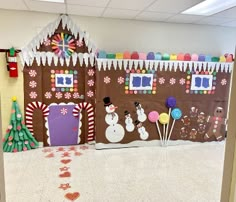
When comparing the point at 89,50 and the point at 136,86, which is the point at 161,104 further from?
the point at 89,50

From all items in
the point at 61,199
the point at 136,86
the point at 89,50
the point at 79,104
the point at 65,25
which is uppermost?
the point at 65,25

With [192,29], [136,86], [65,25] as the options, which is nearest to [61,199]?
[136,86]

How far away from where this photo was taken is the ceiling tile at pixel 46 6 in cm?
313

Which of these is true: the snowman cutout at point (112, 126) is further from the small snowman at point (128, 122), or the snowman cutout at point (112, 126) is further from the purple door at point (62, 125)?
the purple door at point (62, 125)

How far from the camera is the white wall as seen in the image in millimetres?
3592

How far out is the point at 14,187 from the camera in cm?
265

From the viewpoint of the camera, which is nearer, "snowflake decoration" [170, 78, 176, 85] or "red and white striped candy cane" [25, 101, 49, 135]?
"red and white striped candy cane" [25, 101, 49, 135]

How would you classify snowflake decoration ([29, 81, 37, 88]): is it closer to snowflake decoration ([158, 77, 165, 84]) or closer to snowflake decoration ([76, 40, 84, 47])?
snowflake decoration ([76, 40, 84, 47])

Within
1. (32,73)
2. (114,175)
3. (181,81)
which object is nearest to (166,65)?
(181,81)

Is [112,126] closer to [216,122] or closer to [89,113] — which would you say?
[89,113]

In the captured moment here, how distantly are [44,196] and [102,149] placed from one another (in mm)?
1568

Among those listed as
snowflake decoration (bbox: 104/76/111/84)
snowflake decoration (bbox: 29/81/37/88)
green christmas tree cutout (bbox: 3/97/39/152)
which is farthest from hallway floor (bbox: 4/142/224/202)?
snowflake decoration (bbox: 104/76/111/84)

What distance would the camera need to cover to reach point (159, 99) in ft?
13.5

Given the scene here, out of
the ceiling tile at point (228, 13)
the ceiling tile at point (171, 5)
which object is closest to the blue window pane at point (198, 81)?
the ceiling tile at point (228, 13)
